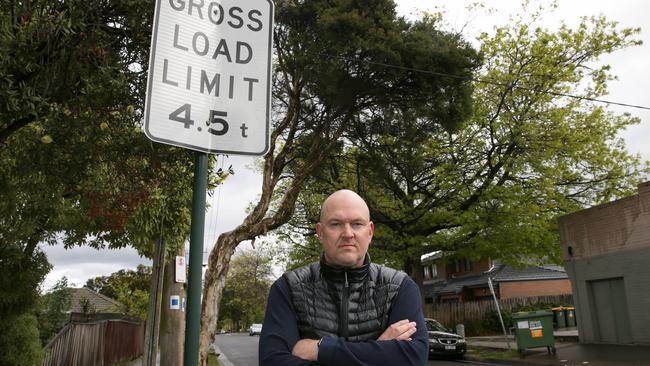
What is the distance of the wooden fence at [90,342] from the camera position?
1044 cm

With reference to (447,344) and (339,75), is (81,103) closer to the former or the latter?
(339,75)

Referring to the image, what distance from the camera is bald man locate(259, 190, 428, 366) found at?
7.20 ft

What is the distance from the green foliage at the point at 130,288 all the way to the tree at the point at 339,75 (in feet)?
54.3

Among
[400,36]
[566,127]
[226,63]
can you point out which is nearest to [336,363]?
[226,63]

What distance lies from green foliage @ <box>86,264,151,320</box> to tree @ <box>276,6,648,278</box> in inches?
540

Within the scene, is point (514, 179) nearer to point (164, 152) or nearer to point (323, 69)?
point (323, 69)

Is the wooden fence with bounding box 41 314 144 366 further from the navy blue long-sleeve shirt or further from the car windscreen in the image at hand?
the car windscreen

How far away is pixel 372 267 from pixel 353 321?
0.27 m

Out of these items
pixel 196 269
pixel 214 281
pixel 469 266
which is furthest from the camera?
pixel 469 266

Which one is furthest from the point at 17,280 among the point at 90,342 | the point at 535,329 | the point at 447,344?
the point at 535,329

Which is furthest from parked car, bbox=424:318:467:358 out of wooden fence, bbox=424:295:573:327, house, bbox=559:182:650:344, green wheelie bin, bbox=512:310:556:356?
wooden fence, bbox=424:295:573:327

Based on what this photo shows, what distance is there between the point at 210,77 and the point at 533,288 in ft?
138

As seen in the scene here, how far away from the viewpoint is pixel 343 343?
2.09 m

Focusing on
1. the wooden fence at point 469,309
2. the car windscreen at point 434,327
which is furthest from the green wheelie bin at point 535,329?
the wooden fence at point 469,309
